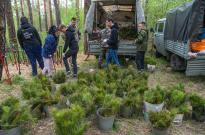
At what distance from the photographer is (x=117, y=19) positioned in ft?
29.7

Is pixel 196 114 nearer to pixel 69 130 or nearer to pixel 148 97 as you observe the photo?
pixel 148 97

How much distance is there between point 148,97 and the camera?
2615 millimetres

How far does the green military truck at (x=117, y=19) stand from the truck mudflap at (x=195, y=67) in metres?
2.04

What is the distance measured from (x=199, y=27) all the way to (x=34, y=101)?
4751 mm

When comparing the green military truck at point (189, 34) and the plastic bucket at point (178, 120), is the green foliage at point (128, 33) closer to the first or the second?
the green military truck at point (189, 34)

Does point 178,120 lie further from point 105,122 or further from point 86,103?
point 86,103

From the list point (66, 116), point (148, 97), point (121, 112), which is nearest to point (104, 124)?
point (121, 112)

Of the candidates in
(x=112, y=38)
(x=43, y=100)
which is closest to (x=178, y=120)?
(x=43, y=100)

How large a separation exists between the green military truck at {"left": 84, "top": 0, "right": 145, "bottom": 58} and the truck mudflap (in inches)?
80.4

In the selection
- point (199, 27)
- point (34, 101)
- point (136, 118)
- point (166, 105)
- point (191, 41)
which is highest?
point (199, 27)

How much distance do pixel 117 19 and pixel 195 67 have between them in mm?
5793

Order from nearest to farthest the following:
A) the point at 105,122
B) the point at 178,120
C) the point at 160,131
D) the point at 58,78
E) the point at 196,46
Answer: the point at 160,131 < the point at 105,122 < the point at 178,120 < the point at 58,78 < the point at 196,46

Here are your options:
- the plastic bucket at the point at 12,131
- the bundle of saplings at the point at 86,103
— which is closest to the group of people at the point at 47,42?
the bundle of saplings at the point at 86,103

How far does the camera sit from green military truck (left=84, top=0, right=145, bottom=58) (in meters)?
5.86
